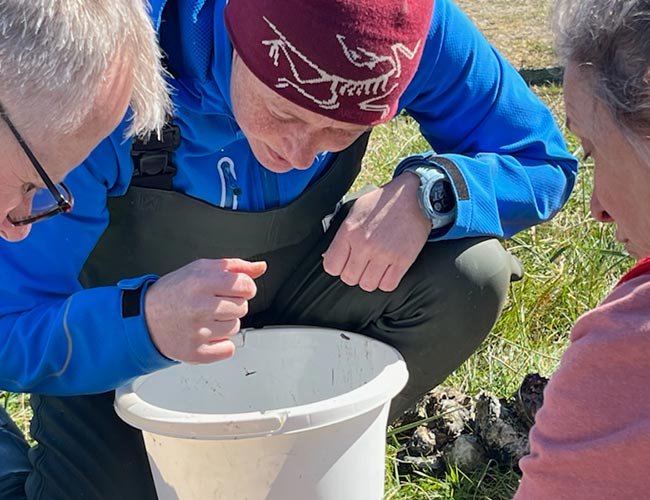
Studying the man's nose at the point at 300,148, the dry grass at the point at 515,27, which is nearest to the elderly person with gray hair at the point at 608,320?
the man's nose at the point at 300,148

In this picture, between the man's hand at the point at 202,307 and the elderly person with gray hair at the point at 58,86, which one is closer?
the elderly person with gray hair at the point at 58,86

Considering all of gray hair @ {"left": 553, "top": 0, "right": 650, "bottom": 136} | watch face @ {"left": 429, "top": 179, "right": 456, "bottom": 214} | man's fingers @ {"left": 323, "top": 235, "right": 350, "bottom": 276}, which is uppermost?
gray hair @ {"left": 553, "top": 0, "right": 650, "bottom": 136}

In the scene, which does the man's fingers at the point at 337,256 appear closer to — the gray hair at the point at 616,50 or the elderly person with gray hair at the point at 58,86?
the elderly person with gray hair at the point at 58,86

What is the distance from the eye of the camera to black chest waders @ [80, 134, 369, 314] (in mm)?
1787

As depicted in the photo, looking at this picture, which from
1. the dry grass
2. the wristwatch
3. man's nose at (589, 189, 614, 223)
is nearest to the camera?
man's nose at (589, 189, 614, 223)

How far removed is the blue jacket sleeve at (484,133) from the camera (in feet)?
5.92

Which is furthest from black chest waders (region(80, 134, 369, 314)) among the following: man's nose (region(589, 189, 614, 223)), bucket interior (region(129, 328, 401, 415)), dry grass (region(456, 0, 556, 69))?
dry grass (region(456, 0, 556, 69))

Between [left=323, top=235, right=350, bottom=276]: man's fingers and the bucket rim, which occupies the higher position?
[left=323, top=235, right=350, bottom=276]: man's fingers

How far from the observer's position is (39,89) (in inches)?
43.9

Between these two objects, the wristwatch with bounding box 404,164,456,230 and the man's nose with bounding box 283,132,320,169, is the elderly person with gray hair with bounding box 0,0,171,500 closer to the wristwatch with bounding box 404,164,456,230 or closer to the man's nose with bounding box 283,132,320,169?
the man's nose with bounding box 283,132,320,169

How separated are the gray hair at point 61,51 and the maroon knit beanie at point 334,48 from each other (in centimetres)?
24

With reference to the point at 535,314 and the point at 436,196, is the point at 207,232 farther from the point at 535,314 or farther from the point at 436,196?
the point at 535,314

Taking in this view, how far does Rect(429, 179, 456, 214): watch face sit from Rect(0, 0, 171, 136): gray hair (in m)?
0.71

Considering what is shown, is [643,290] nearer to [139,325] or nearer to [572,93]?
[572,93]
